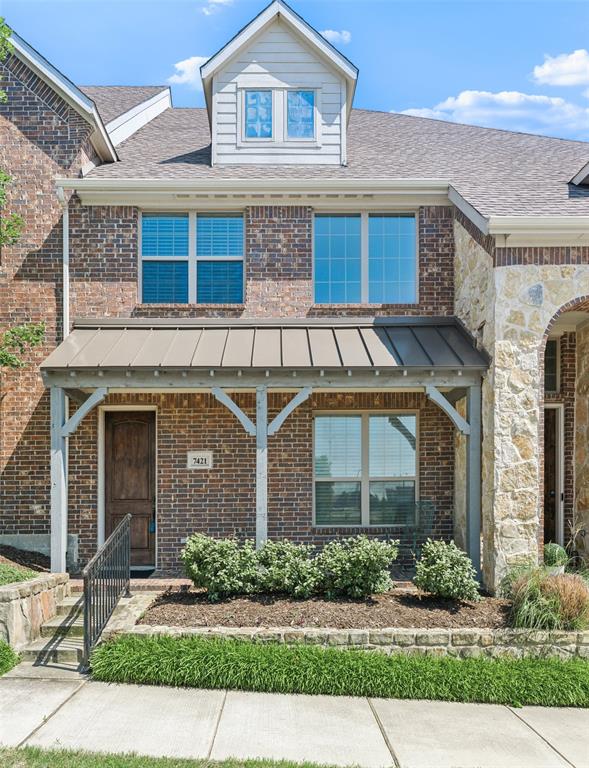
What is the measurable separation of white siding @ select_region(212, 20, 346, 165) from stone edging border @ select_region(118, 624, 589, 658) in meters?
7.65

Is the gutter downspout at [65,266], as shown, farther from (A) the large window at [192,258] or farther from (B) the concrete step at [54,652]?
(B) the concrete step at [54,652]

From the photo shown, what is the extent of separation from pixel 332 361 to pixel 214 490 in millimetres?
2966

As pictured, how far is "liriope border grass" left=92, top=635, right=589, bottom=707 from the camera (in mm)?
5844

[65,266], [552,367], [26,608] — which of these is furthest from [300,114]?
[26,608]

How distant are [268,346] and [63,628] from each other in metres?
4.33

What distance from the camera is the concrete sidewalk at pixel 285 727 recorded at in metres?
4.75

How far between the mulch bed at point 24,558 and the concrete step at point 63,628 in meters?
1.66

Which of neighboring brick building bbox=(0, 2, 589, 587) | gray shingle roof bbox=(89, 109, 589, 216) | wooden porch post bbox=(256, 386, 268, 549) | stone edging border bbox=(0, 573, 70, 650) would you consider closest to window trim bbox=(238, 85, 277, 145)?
gray shingle roof bbox=(89, 109, 589, 216)

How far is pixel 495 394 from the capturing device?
26.0ft

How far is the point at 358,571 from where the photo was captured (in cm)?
729

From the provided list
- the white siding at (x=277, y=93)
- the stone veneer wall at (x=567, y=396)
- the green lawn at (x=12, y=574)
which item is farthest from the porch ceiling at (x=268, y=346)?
the white siding at (x=277, y=93)

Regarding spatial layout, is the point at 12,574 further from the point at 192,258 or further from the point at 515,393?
the point at 515,393

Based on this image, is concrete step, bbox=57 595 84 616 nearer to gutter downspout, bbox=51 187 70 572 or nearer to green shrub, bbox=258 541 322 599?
gutter downspout, bbox=51 187 70 572

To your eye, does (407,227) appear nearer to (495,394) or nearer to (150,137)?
(495,394)
